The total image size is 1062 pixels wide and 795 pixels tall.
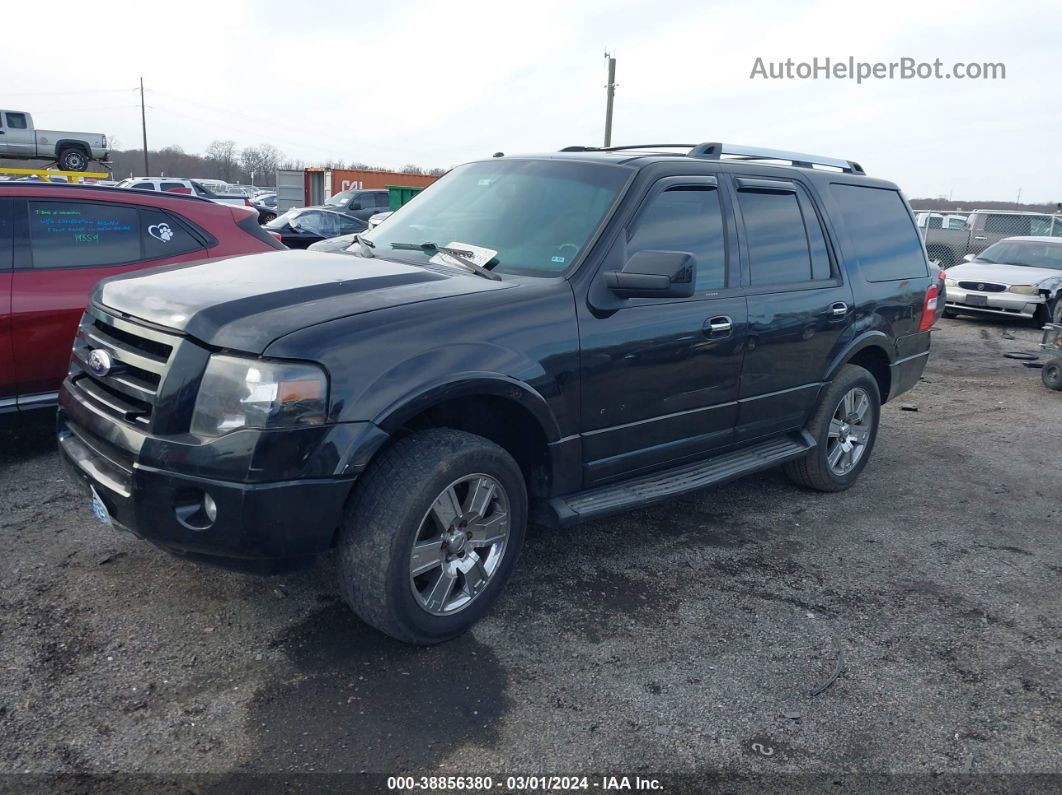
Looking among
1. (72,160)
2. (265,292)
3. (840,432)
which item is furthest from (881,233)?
(72,160)

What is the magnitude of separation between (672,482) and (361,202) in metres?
22.7

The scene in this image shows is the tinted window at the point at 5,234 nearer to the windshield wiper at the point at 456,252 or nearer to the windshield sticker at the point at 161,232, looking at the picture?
the windshield sticker at the point at 161,232

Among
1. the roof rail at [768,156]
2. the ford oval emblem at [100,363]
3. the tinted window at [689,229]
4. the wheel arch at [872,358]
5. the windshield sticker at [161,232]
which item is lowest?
the wheel arch at [872,358]

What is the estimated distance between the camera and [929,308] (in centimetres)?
584

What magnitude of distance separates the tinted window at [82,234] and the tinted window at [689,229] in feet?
11.1

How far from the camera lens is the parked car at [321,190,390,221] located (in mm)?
24484

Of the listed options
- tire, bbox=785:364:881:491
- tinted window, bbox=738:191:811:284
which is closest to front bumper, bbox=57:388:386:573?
tinted window, bbox=738:191:811:284

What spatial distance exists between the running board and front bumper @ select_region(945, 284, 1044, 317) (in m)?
9.47

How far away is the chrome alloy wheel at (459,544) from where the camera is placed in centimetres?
318

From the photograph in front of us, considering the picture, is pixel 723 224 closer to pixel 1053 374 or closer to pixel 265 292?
pixel 265 292

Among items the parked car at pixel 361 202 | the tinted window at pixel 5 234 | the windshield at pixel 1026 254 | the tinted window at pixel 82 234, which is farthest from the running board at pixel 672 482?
the parked car at pixel 361 202

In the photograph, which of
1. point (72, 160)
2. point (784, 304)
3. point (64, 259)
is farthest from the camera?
point (72, 160)

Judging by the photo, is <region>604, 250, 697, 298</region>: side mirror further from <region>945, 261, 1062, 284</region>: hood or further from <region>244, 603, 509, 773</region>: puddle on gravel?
<region>945, 261, 1062, 284</region>: hood

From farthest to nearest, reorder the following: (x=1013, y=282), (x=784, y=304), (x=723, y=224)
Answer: (x=1013, y=282)
(x=784, y=304)
(x=723, y=224)
